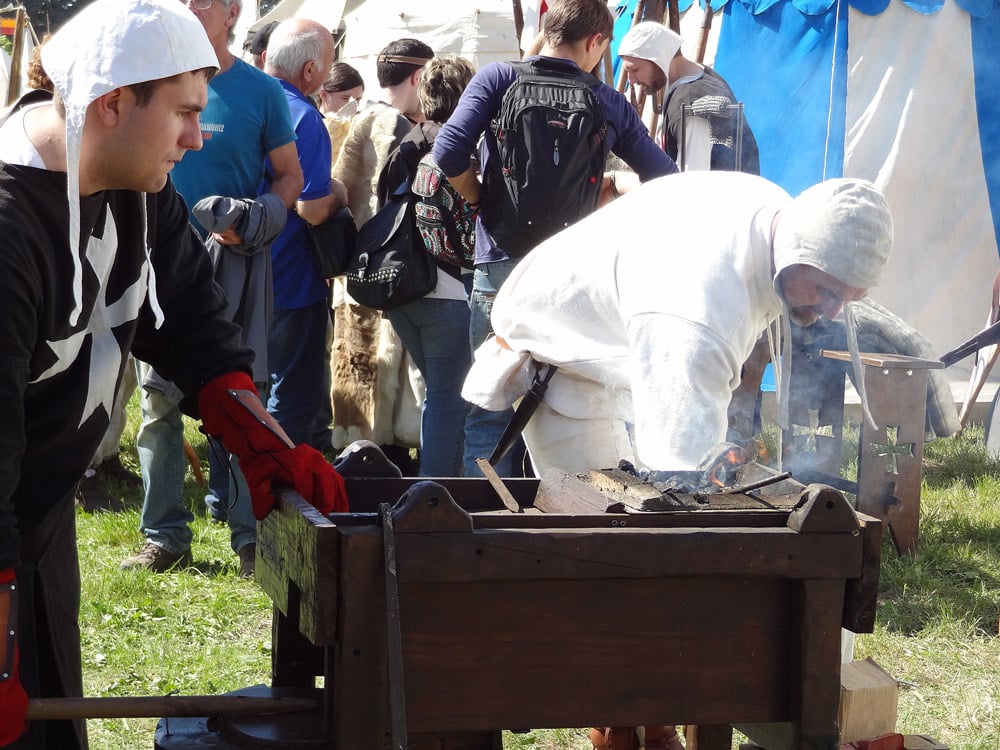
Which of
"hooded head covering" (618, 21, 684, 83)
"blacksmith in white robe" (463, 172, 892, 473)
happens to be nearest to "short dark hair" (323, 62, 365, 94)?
"hooded head covering" (618, 21, 684, 83)

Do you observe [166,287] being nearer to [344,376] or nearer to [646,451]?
[646,451]

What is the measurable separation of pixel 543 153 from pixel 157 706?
247cm

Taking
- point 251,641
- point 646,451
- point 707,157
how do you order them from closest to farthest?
point 646,451, point 251,641, point 707,157

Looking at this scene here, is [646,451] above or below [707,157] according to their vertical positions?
below

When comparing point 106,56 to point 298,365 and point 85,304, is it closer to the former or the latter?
point 85,304

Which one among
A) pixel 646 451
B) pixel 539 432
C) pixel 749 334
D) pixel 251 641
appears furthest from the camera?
pixel 251 641

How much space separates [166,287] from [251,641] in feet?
6.14

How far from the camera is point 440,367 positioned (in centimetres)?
454

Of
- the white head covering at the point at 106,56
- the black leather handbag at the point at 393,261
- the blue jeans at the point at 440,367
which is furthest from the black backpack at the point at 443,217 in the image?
the white head covering at the point at 106,56

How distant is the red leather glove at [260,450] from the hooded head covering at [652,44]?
3.72m

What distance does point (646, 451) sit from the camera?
7.87 feet

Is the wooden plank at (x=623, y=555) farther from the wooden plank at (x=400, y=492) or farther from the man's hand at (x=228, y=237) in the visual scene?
the man's hand at (x=228, y=237)

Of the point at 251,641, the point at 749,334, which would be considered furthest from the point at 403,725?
the point at 251,641

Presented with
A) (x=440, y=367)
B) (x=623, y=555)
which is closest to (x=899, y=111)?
(x=440, y=367)
